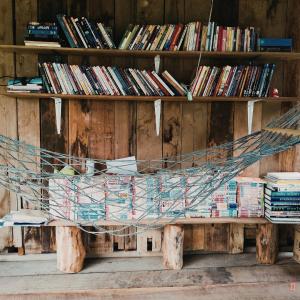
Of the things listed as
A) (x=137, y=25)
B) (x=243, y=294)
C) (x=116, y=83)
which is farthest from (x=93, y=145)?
(x=243, y=294)

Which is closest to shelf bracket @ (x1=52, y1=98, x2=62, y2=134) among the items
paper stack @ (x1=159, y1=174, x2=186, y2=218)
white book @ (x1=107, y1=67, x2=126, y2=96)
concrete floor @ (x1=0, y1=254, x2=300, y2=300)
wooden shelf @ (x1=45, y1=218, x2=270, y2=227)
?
white book @ (x1=107, y1=67, x2=126, y2=96)

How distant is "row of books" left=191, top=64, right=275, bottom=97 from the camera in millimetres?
2176

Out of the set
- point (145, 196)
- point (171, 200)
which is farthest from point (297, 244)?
point (145, 196)

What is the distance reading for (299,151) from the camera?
97.4 inches

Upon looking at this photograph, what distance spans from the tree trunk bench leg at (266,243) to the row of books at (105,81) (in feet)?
3.51

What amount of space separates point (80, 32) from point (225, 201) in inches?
54.7

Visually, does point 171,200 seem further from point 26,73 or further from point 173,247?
point 26,73

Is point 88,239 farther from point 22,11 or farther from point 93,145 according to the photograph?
point 22,11

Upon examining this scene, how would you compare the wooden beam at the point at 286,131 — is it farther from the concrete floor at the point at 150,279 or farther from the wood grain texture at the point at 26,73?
the wood grain texture at the point at 26,73

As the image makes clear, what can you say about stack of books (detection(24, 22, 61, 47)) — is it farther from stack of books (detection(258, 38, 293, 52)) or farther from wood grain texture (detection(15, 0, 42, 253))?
stack of books (detection(258, 38, 293, 52))

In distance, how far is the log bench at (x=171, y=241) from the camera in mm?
2178

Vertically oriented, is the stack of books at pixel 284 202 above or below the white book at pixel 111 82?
below

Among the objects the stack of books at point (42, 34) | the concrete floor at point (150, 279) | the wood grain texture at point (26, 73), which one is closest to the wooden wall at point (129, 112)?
the wood grain texture at point (26, 73)

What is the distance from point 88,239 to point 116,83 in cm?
112
